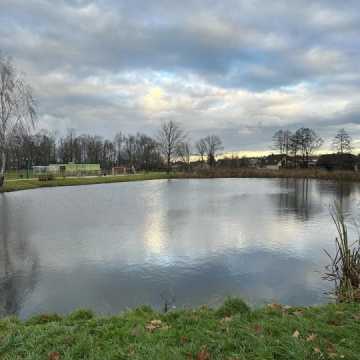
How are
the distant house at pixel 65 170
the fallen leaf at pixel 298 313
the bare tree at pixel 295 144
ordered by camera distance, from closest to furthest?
the fallen leaf at pixel 298 313 < the distant house at pixel 65 170 < the bare tree at pixel 295 144

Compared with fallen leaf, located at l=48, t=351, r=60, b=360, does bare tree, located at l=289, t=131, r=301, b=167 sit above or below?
above

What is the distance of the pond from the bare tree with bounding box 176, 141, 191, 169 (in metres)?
49.2

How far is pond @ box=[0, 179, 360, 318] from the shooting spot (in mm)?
5406

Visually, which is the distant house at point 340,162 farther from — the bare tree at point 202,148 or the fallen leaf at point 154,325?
the fallen leaf at point 154,325

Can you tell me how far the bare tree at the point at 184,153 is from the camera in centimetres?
6278

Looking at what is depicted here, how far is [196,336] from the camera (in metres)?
3.25

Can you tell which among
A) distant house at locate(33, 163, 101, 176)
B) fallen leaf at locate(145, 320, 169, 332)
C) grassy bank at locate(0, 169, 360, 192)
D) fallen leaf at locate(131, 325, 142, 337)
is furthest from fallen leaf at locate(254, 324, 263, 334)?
distant house at locate(33, 163, 101, 176)

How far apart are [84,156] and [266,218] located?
6821 centimetres

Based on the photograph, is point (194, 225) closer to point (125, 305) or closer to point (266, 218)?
point (266, 218)

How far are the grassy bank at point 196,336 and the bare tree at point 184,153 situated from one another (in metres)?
57.8

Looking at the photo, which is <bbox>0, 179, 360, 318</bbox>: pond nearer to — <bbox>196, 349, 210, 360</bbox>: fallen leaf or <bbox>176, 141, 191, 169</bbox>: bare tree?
<bbox>196, 349, 210, 360</bbox>: fallen leaf

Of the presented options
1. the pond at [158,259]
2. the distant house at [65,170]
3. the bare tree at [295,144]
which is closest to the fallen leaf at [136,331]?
the pond at [158,259]

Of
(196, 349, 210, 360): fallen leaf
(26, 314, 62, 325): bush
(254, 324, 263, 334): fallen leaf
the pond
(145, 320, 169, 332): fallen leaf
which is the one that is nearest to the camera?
(196, 349, 210, 360): fallen leaf

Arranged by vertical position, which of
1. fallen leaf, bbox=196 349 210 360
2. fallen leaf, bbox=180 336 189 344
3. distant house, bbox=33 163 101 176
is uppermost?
distant house, bbox=33 163 101 176
